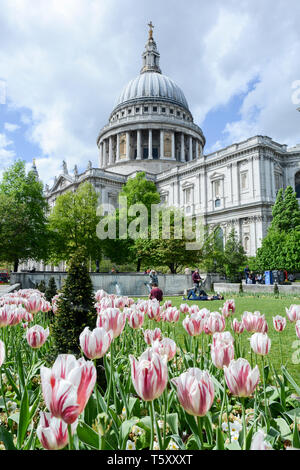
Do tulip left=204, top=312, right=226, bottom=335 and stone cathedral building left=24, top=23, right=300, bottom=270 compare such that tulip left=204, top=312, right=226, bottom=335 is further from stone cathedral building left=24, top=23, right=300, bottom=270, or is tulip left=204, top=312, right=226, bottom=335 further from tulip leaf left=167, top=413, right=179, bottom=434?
stone cathedral building left=24, top=23, right=300, bottom=270

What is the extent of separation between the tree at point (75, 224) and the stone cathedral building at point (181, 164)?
20265 millimetres

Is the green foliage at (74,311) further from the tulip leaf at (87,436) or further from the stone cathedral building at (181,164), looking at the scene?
the stone cathedral building at (181,164)

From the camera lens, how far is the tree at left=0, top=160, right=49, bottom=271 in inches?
1031

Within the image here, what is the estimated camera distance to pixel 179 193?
5972 centimetres

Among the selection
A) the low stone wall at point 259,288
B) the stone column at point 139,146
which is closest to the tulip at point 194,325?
the low stone wall at point 259,288

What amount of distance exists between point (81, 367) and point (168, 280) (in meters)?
24.1

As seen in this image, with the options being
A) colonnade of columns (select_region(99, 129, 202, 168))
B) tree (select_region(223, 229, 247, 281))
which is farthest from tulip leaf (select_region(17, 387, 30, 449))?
colonnade of columns (select_region(99, 129, 202, 168))

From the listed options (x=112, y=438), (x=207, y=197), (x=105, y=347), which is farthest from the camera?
(x=207, y=197)

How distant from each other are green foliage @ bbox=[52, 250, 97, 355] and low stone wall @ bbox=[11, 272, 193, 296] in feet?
58.4

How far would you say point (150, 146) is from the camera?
68.2m

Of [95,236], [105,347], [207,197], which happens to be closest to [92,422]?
[105,347]

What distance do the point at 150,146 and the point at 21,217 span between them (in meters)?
45.7

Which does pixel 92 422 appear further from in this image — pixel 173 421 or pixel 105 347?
pixel 105 347

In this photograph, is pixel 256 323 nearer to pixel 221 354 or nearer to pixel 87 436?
pixel 221 354
